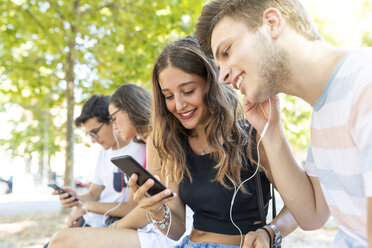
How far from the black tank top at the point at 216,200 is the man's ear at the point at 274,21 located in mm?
977

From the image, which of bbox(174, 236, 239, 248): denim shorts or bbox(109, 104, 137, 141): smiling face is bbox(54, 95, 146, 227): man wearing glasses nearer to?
bbox(109, 104, 137, 141): smiling face

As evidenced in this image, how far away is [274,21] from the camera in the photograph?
5.40ft

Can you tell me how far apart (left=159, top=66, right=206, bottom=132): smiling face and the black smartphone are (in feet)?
1.64

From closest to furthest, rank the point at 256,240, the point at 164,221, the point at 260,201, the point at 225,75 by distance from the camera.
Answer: the point at 225,75, the point at 256,240, the point at 260,201, the point at 164,221

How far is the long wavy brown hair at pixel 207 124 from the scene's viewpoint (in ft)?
7.74

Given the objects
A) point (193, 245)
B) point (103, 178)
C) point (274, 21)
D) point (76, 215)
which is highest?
point (274, 21)

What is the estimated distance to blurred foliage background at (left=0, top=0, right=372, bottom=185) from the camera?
7.62 meters

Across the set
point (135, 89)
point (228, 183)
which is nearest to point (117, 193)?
point (135, 89)

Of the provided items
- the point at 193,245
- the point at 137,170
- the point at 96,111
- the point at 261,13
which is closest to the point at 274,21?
the point at 261,13

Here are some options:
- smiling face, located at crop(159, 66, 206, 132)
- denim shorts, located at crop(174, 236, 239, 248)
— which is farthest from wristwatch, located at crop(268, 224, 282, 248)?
smiling face, located at crop(159, 66, 206, 132)

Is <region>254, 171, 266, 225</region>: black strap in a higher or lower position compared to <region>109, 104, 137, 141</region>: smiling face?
lower

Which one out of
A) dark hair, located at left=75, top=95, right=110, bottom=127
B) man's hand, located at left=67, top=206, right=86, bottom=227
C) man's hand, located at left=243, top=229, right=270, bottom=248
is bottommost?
man's hand, located at left=67, top=206, right=86, bottom=227

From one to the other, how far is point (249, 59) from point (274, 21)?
19cm

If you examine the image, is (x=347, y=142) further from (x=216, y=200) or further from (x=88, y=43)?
(x=88, y=43)
